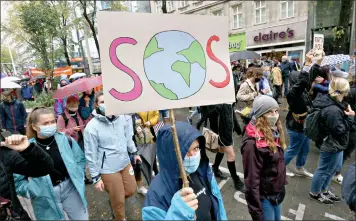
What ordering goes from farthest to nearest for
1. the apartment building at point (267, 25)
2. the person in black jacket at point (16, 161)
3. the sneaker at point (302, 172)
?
the apartment building at point (267, 25) → the sneaker at point (302, 172) → the person in black jacket at point (16, 161)

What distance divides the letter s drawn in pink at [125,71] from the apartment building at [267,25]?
57.0 ft

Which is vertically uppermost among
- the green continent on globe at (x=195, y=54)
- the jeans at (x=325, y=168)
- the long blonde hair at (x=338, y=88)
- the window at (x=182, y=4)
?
the window at (x=182, y=4)

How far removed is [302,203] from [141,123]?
2611mm

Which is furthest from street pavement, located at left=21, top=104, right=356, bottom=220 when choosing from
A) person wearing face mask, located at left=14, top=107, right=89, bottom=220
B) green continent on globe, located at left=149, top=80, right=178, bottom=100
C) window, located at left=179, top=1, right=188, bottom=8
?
window, located at left=179, top=1, right=188, bottom=8

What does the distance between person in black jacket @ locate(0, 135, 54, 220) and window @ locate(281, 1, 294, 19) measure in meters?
19.0

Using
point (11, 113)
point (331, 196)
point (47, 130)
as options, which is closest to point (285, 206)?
point (331, 196)

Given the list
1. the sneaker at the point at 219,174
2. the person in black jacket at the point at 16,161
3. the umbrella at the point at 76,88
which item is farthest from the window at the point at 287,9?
the person in black jacket at the point at 16,161

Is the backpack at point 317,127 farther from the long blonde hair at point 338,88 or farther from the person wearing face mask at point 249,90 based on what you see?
the person wearing face mask at point 249,90

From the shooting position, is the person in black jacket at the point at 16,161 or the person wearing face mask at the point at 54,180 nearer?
the person in black jacket at the point at 16,161

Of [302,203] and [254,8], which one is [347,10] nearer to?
[302,203]

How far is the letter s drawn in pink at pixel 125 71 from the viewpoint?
1234 millimetres

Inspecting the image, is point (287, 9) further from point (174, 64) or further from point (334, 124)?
point (174, 64)

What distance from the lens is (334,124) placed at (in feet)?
9.36

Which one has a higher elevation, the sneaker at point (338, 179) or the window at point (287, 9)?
the window at point (287, 9)
